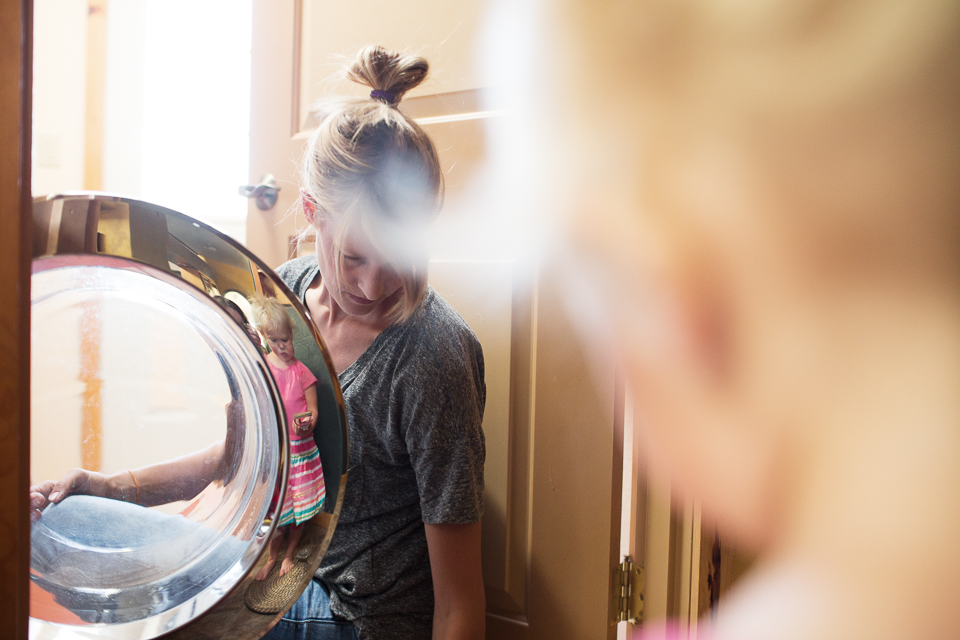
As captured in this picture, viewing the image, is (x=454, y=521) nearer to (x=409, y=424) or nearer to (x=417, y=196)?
(x=409, y=424)

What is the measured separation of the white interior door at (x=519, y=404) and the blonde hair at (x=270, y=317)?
1.56 feet

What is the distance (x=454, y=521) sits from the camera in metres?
0.80

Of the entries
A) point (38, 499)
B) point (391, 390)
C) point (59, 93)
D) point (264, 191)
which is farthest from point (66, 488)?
point (59, 93)

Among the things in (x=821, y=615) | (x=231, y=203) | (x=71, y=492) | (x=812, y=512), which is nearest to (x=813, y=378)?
(x=812, y=512)

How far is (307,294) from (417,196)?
0.88 feet

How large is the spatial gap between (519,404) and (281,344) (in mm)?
513

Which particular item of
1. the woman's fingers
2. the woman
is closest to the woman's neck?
the woman

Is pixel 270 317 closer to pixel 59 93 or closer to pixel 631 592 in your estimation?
pixel 631 592

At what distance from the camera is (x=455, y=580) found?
0.81 metres

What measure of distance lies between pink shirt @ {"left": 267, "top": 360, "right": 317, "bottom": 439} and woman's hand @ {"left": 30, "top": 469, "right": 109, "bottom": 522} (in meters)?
0.24

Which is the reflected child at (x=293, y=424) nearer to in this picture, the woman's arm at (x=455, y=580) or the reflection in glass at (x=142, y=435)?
the reflection in glass at (x=142, y=435)

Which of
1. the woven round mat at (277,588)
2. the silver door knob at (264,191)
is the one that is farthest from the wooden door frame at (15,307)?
the silver door knob at (264,191)

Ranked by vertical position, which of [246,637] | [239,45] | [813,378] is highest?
[239,45]

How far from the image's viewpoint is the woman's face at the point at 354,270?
772mm
